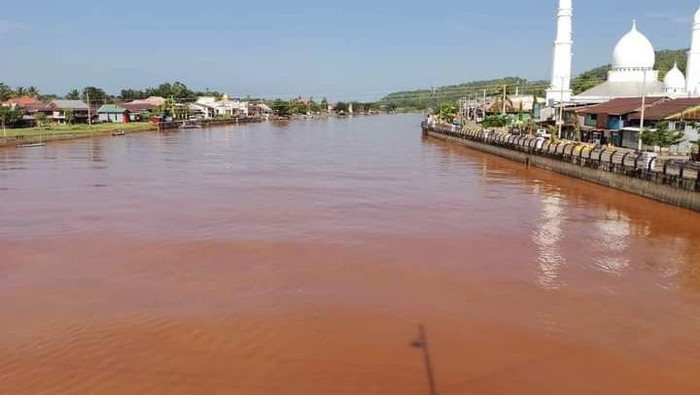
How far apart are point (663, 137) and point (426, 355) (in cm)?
2389

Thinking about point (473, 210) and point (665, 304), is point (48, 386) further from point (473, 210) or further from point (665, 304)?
point (473, 210)

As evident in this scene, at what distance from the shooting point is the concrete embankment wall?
2220cm

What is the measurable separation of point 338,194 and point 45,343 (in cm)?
1747

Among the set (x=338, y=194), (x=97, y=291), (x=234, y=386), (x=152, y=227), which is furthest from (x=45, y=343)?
(x=338, y=194)

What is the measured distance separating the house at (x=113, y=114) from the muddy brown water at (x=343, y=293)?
69005mm

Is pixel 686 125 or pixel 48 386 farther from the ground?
pixel 686 125

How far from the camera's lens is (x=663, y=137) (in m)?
28.4

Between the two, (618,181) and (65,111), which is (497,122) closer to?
(618,181)

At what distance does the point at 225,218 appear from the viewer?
21.0 m

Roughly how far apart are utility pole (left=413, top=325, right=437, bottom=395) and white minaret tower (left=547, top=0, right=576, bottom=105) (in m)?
57.0

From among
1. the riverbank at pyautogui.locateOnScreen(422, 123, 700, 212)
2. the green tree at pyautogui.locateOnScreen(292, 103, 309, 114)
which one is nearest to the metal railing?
the riverbank at pyautogui.locateOnScreen(422, 123, 700, 212)

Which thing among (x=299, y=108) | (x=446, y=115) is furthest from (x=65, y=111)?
(x=299, y=108)

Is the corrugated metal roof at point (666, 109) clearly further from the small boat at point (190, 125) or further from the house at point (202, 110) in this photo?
the house at point (202, 110)

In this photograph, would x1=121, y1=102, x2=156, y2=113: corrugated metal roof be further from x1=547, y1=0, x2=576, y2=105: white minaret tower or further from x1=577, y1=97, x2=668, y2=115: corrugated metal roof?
x1=577, y1=97, x2=668, y2=115: corrugated metal roof
